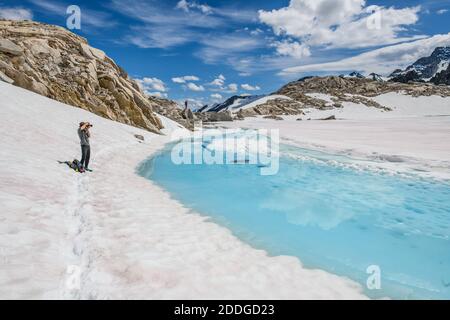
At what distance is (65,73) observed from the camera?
34.1 meters

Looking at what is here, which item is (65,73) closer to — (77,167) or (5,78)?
(5,78)

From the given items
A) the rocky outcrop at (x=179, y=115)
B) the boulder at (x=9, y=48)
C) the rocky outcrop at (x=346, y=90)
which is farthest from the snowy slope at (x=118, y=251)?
the rocky outcrop at (x=346, y=90)

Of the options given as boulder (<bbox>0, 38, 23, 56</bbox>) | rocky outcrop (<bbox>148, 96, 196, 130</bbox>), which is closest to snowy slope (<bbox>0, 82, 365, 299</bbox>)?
boulder (<bbox>0, 38, 23, 56</bbox>)

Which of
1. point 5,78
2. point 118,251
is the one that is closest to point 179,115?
point 5,78

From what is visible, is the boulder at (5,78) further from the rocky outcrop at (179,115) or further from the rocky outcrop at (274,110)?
the rocky outcrop at (274,110)

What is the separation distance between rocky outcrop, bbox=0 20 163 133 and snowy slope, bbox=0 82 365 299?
22.2 meters

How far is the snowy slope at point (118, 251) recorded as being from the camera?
4.78 m

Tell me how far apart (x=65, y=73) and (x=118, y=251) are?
113ft

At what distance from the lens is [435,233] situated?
340 inches

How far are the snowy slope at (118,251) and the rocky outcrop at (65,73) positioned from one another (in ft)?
72.7
